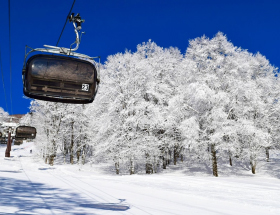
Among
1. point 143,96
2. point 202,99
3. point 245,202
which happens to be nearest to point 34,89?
point 245,202

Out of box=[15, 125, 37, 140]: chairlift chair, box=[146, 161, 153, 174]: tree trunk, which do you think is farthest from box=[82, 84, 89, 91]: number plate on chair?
box=[146, 161, 153, 174]: tree trunk

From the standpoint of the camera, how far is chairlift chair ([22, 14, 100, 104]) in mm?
4082

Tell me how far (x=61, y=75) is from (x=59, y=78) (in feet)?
0.25

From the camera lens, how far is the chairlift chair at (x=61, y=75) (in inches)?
161

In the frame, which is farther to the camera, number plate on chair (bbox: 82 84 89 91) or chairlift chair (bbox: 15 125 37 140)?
chairlift chair (bbox: 15 125 37 140)

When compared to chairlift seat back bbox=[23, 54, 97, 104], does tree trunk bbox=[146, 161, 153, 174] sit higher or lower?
lower

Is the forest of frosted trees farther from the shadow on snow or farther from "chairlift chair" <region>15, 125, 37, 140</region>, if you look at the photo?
the shadow on snow

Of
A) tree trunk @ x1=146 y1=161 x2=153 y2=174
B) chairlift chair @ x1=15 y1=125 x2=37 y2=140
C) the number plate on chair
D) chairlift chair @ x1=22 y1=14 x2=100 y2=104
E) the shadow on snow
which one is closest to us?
chairlift chair @ x1=22 y1=14 x2=100 y2=104

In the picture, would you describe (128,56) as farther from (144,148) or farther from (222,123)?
(222,123)

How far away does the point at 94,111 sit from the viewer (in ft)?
61.4

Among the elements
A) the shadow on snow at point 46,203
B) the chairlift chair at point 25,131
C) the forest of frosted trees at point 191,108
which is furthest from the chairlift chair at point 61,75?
the chairlift chair at point 25,131

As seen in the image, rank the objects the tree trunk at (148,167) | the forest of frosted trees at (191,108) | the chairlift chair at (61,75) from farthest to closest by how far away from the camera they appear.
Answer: the tree trunk at (148,167) → the forest of frosted trees at (191,108) → the chairlift chair at (61,75)

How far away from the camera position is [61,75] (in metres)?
4.26

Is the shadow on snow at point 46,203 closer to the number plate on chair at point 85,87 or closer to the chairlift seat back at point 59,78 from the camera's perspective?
the chairlift seat back at point 59,78
